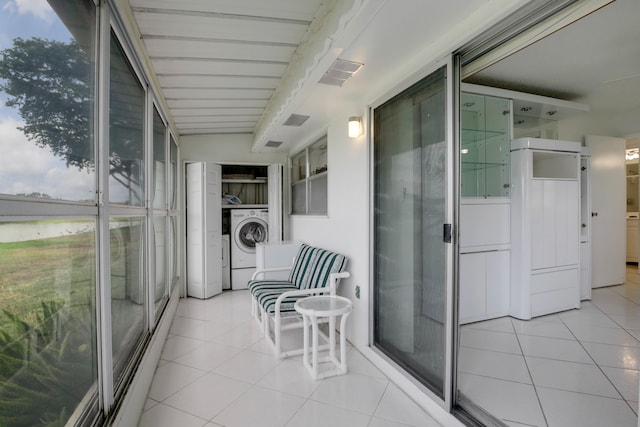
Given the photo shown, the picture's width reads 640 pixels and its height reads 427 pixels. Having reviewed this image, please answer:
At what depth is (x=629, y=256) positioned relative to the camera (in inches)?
241

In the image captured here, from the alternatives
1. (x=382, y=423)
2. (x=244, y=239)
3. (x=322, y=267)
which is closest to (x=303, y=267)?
(x=322, y=267)

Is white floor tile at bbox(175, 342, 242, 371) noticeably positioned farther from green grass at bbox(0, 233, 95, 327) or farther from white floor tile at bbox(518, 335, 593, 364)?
white floor tile at bbox(518, 335, 593, 364)

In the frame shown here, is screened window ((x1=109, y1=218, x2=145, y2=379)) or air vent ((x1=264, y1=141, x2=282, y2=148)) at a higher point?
air vent ((x1=264, y1=141, x2=282, y2=148))

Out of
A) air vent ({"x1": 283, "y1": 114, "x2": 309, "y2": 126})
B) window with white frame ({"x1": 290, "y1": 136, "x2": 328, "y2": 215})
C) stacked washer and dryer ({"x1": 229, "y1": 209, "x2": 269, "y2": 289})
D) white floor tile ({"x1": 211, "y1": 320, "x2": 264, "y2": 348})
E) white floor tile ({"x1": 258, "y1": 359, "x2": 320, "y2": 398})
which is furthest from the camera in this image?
stacked washer and dryer ({"x1": 229, "y1": 209, "x2": 269, "y2": 289})

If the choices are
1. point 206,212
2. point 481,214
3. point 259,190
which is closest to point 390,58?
point 481,214

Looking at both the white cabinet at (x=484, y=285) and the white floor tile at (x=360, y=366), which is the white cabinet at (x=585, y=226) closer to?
the white cabinet at (x=484, y=285)

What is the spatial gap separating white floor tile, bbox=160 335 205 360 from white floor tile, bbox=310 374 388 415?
1386mm

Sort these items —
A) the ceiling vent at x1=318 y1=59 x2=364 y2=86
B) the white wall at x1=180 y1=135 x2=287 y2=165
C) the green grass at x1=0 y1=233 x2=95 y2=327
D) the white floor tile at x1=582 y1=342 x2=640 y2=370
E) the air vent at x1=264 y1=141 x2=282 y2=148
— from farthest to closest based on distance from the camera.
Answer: the white wall at x1=180 y1=135 x2=287 y2=165 → the air vent at x1=264 y1=141 x2=282 y2=148 → the white floor tile at x1=582 y1=342 x2=640 y2=370 → the ceiling vent at x1=318 y1=59 x2=364 y2=86 → the green grass at x1=0 y1=233 x2=95 y2=327

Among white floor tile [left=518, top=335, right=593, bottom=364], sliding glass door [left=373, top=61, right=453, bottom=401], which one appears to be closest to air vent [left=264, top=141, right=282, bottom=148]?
sliding glass door [left=373, top=61, right=453, bottom=401]

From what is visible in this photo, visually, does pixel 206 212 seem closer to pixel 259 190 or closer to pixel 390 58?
pixel 259 190

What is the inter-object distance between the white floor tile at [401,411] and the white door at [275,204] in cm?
327

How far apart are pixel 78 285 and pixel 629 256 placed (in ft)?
28.2

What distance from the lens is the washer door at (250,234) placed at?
5.14m

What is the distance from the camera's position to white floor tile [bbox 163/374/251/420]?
6.55 feet
